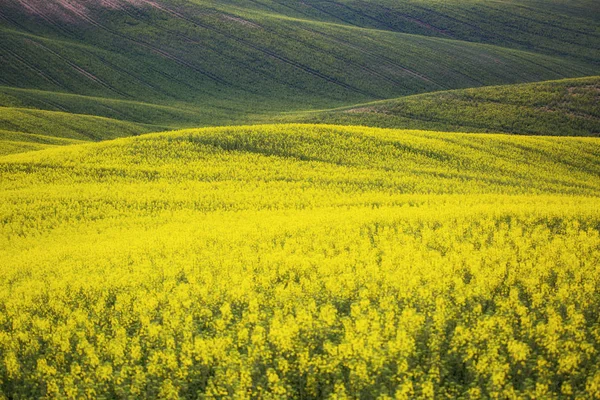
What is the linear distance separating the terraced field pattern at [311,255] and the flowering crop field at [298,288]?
0.22 feet

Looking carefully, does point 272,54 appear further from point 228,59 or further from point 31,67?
point 31,67

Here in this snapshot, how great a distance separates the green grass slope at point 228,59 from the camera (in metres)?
71.6

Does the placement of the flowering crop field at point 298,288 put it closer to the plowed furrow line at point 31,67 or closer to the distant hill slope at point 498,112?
the distant hill slope at point 498,112

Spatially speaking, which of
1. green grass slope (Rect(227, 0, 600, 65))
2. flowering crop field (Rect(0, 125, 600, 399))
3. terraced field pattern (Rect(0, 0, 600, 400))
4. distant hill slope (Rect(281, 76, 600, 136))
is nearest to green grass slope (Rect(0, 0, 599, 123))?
green grass slope (Rect(227, 0, 600, 65))

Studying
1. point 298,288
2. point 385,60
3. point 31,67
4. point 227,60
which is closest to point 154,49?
point 227,60

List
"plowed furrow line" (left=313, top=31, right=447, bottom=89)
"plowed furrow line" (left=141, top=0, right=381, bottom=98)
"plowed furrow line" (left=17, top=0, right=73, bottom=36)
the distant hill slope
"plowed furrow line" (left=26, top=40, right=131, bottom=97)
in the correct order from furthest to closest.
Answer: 1. "plowed furrow line" (left=17, top=0, right=73, bottom=36)
2. "plowed furrow line" (left=313, top=31, right=447, bottom=89)
3. "plowed furrow line" (left=141, top=0, right=381, bottom=98)
4. "plowed furrow line" (left=26, top=40, right=131, bottom=97)
5. the distant hill slope

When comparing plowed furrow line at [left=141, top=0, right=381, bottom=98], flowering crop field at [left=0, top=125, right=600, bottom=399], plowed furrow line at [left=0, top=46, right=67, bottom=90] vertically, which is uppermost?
plowed furrow line at [left=141, top=0, right=381, bottom=98]

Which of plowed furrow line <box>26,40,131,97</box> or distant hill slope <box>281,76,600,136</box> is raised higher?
distant hill slope <box>281,76,600,136</box>

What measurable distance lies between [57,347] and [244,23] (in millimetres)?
85967

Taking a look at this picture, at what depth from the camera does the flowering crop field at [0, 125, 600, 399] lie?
9305 mm

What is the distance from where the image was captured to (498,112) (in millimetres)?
52500

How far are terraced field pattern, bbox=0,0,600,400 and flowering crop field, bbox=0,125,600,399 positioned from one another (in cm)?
7

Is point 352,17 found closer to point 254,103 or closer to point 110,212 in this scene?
point 254,103

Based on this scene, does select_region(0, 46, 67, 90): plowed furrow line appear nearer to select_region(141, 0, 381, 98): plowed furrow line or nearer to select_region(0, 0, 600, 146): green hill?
select_region(0, 0, 600, 146): green hill
